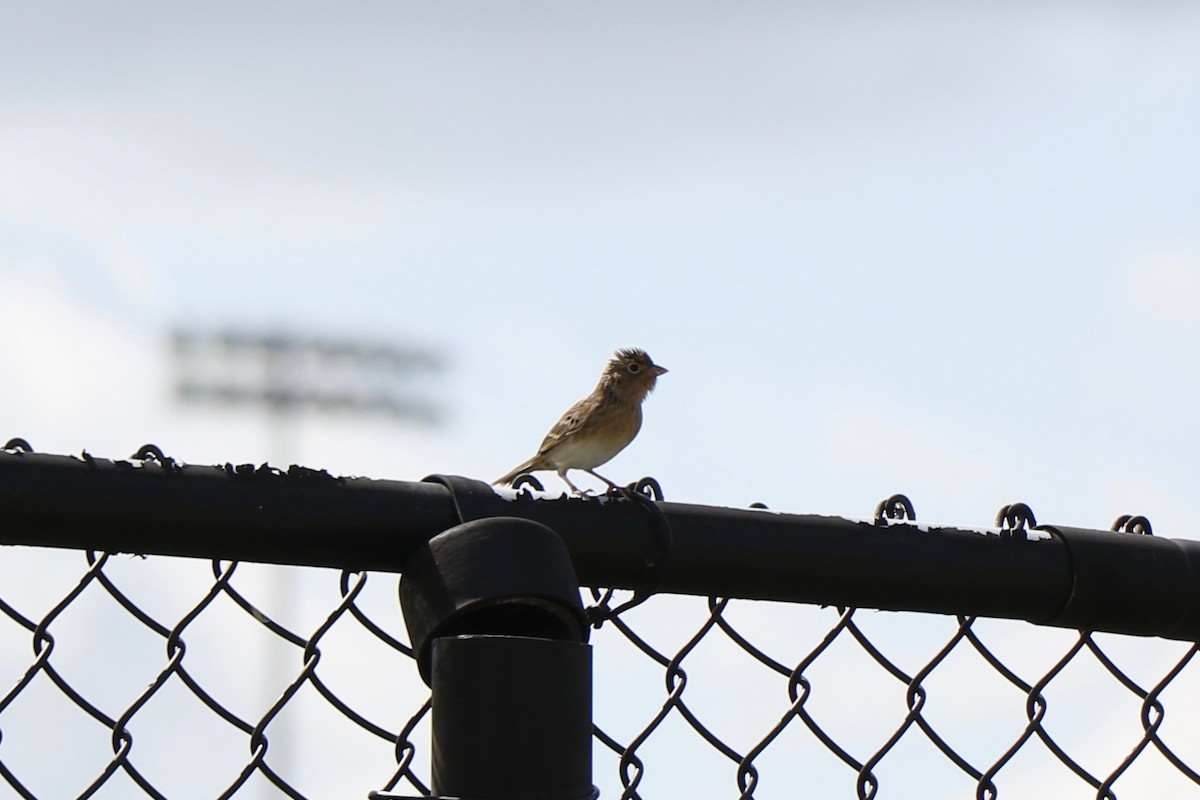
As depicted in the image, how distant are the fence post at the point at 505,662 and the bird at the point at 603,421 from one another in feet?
13.4

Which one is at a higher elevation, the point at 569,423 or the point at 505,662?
the point at 569,423

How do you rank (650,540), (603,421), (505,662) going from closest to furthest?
(505,662), (650,540), (603,421)

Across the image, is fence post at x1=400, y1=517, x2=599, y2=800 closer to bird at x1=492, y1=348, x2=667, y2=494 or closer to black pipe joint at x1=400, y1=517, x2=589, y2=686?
black pipe joint at x1=400, y1=517, x2=589, y2=686

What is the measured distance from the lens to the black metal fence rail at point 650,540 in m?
1.78

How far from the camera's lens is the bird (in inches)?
237

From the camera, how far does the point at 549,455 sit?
6199mm

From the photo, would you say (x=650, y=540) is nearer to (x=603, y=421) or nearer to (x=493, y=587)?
(x=493, y=587)

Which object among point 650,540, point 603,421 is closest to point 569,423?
point 603,421

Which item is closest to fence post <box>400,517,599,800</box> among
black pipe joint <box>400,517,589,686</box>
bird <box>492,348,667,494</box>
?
black pipe joint <box>400,517,589,686</box>

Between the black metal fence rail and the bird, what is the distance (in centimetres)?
374

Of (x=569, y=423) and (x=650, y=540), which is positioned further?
(x=569, y=423)

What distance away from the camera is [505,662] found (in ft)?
5.76

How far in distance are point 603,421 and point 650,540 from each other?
13.2 ft

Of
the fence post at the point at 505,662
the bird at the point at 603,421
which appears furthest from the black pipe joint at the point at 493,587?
the bird at the point at 603,421
